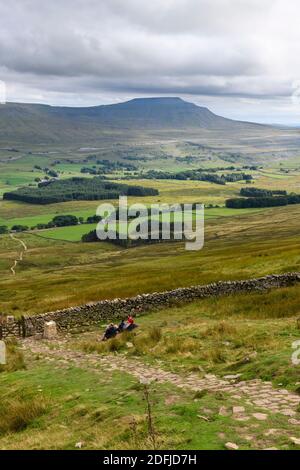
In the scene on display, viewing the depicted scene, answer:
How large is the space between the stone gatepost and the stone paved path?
5.24 meters

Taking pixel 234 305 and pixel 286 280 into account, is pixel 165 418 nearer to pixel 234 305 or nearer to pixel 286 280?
pixel 234 305

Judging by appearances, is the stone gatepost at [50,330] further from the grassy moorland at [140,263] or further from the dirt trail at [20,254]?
the dirt trail at [20,254]

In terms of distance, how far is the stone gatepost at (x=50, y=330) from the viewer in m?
31.3

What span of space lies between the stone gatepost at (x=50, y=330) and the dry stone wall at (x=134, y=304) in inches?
54.6

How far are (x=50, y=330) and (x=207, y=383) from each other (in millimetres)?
16923

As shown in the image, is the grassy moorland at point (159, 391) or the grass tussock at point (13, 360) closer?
the grassy moorland at point (159, 391)

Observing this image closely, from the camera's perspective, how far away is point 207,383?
1658cm

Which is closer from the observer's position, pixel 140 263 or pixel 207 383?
pixel 207 383

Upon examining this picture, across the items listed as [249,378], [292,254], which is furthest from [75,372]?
[292,254]

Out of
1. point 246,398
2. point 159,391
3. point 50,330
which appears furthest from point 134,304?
point 246,398

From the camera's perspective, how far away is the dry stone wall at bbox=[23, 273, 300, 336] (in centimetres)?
3297

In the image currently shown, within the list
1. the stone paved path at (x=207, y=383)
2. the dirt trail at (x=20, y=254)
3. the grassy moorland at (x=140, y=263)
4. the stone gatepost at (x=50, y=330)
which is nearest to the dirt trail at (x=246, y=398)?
the stone paved path at (x=207, y=383)

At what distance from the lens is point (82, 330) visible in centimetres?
3247

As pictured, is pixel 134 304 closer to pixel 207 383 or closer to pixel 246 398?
pixel 207 383
